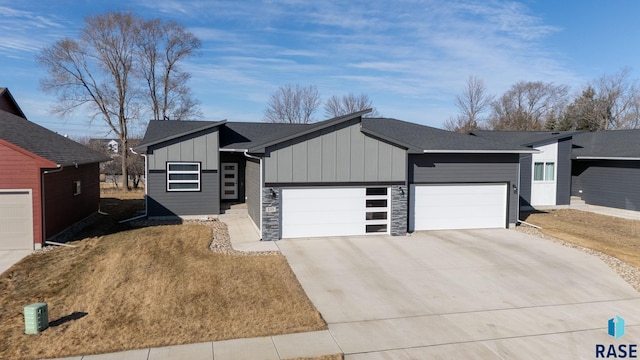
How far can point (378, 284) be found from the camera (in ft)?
30.7

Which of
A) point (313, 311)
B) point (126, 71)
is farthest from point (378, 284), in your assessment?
point (126, 71)

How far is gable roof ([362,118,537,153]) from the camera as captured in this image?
14688 mm

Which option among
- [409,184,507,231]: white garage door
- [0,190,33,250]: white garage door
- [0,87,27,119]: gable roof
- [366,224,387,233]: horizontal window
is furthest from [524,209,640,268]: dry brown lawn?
[0,87,27,119]: gable roof

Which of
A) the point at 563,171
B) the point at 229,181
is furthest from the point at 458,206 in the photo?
the point at 229,181

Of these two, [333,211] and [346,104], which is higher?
[346,104]

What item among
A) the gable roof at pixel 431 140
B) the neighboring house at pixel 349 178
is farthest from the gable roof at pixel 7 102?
the gable roof at pixel 431 140

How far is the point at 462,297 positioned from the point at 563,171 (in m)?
16.8

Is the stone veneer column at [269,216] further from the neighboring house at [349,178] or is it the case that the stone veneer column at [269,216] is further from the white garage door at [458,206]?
the white garage door at [458,206]

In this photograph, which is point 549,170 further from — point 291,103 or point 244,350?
point 291,103

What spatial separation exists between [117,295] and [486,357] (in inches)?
264

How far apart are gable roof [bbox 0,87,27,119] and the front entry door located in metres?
10.4

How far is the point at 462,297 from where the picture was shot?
8602 millimetres

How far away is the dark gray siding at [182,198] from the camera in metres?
16.8

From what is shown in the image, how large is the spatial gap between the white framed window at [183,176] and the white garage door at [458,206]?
28.3 feet
